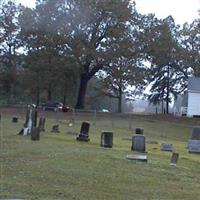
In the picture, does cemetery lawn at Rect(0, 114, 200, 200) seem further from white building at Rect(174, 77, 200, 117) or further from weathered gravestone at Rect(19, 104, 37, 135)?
white building at Rect(174, 77, 200, 117)

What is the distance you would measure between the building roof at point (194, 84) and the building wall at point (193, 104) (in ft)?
2.23

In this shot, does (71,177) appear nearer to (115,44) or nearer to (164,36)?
(115,44)

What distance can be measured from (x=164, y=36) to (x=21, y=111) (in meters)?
20.7

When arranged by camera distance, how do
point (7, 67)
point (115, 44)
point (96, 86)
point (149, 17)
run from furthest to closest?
point (96, 86)
point (7, 67)
point (149, 17)
point (115, 44)

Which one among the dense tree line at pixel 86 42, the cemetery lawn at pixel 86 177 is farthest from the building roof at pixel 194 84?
the cemetery lawn at pixel 86 177

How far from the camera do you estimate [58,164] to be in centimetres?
1215

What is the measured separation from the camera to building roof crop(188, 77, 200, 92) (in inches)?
2729

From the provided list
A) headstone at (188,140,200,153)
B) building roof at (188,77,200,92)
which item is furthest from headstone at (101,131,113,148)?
building roof at (188,77,200,92)

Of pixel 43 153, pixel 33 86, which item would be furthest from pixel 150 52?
pixel 43 153

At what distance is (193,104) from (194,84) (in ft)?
8.36

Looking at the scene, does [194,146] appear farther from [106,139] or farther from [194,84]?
[194,84]

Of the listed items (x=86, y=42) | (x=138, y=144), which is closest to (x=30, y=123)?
(x=138, y=144)

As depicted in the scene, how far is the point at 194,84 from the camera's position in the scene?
69.5 m

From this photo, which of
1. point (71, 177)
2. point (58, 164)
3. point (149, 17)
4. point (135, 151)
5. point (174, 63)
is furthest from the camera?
point (174, 63)
